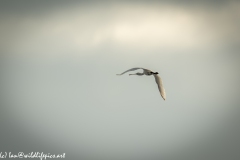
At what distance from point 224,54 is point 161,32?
82 cm

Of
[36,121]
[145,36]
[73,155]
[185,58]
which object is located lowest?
[73,155]

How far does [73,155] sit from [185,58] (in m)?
1.65

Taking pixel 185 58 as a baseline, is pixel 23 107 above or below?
below

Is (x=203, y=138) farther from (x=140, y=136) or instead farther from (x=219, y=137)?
(x=140, y=136)

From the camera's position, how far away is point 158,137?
403 centimetres

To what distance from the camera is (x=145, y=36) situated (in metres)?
3.99

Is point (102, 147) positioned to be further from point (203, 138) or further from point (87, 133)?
point (203, 138)

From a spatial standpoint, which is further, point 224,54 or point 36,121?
point 224,54

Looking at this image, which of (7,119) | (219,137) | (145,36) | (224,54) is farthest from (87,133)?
(224,54)

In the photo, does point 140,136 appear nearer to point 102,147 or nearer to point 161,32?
point 102,147

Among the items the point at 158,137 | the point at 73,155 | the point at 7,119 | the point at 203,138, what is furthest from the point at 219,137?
the point at 7,119

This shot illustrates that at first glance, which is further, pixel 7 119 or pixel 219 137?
pixel 219 137

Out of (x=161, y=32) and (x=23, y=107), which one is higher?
(x=161, y=32)

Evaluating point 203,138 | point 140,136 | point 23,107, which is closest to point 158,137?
point 140,136
